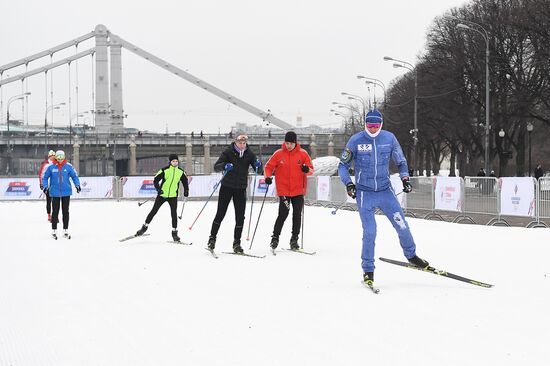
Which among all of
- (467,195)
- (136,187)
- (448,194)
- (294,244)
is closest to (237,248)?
(294,244)

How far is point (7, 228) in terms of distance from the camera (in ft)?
53.0

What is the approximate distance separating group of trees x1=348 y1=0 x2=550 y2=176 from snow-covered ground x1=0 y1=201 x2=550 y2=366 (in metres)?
24.2

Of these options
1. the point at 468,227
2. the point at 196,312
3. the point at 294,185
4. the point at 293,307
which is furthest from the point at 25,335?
the point at 468,227

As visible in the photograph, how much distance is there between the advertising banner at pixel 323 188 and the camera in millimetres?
25953

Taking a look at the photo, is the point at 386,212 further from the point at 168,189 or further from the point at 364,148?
the point at 168,189

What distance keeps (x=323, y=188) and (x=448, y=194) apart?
26.4ft

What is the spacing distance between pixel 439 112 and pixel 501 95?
6089 mm

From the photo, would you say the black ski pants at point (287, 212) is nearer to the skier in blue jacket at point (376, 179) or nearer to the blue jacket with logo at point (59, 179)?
the skier in blue jacket at point (376, 179)

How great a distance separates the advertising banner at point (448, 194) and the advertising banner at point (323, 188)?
6876 millimetres

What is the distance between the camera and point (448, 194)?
18891 mm

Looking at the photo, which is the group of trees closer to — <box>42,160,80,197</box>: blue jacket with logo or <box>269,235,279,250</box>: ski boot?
<box>42,160,80,197</box>: blue jacket with logo

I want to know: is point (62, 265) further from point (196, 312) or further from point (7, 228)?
point (7, 228)

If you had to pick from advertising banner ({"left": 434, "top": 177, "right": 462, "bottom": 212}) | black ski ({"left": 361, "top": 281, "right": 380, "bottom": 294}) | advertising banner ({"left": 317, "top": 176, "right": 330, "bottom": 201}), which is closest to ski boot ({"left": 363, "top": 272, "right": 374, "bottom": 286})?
black ski ({"left": 361, "top": 281, "right": 380, "bottom": 294})

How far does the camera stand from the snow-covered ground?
4500mm
